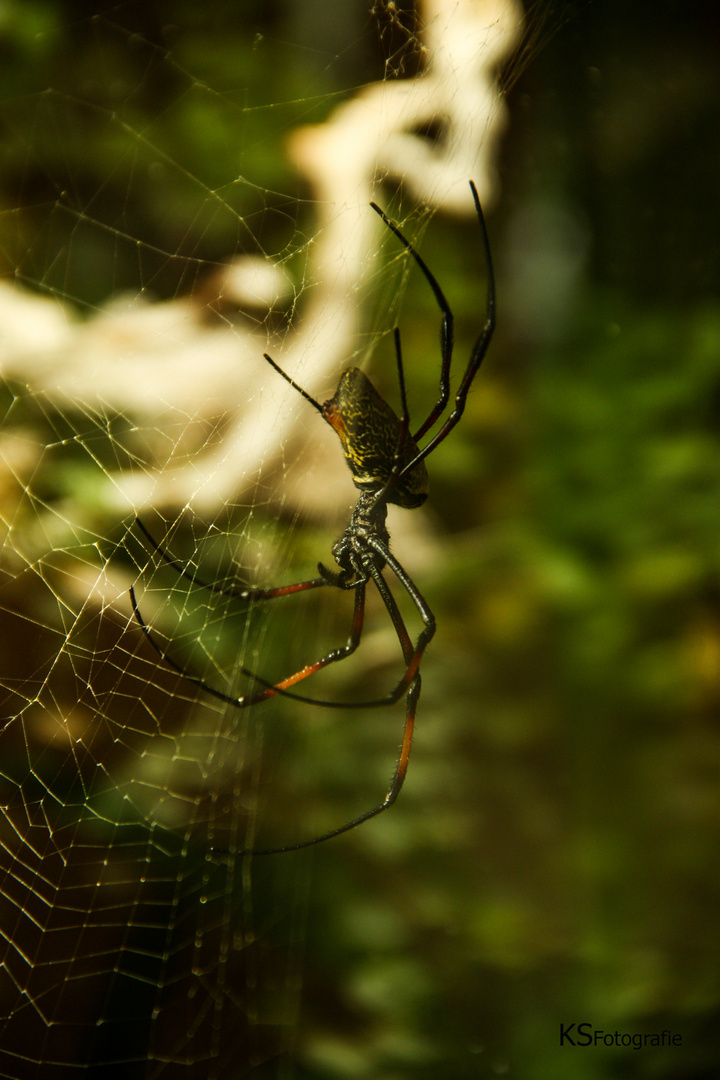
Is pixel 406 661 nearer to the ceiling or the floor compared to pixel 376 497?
nearer to the floor

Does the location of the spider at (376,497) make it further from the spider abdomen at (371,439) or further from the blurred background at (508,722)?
the blurred background at (508,722)

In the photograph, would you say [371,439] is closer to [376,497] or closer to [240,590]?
[376,497]

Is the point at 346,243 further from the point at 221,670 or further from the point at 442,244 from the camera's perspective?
the point at 221,670

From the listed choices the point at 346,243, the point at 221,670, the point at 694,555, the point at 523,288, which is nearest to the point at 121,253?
the point at 346,243

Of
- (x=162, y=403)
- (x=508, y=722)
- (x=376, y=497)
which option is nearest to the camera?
(x=162, y=403)

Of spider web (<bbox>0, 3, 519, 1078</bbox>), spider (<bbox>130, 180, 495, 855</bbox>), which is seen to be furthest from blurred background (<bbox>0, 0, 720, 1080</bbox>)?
spider (<bbox>130, 180, 495, 855</bbox>)

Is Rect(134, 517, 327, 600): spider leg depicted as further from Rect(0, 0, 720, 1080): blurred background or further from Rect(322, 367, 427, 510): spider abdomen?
Rect(322, 367, 427, 510): spider abdomen

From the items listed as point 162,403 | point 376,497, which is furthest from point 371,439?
→ point 162,403
